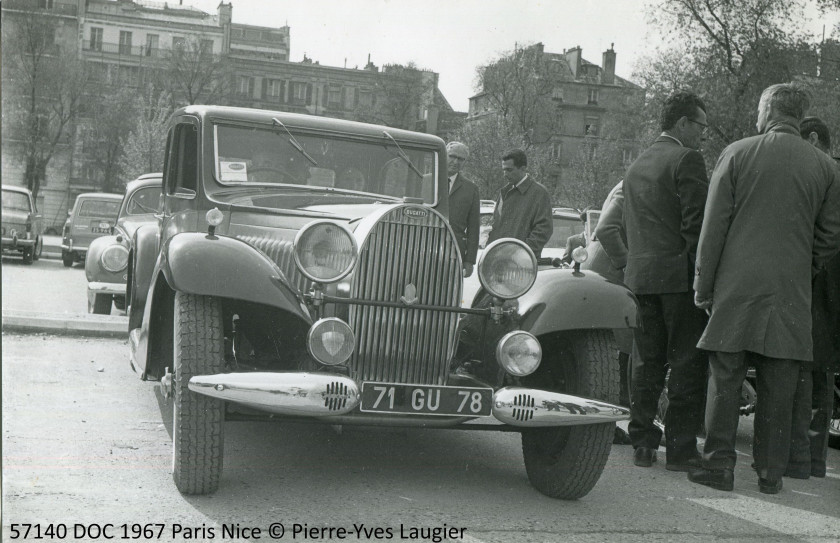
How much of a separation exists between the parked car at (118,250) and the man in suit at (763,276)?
5.67m

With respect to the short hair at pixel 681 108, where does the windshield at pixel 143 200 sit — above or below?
below

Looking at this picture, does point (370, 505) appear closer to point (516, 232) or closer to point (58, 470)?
point (58, 470)

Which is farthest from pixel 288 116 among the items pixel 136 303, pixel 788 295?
pixel 788 295

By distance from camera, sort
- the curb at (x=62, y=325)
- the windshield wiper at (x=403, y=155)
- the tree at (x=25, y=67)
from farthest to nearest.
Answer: the curb at (x=62, y=325)
the windshield wiper at (x=403, y=155)
the tree at (x=25, y=67)

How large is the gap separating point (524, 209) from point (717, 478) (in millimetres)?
2942

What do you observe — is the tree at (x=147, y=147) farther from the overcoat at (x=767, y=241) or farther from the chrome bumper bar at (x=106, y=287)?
the overcoat at (x=767, y=241)

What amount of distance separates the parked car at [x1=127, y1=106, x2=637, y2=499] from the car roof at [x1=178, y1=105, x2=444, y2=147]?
66 cm

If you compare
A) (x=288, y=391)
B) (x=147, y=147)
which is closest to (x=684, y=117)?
(x=288, y=391)

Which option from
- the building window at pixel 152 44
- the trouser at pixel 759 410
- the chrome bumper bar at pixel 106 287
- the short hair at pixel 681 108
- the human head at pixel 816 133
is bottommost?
the chrome bumper bar at pixel 106 287

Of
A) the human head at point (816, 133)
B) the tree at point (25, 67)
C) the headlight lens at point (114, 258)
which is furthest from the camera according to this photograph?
the headlight lens at point (114, 258)

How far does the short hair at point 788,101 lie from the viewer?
475 cm

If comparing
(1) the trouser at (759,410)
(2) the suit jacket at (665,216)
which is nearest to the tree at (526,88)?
(2) the suit jacket at (665,216)

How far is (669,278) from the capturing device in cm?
510

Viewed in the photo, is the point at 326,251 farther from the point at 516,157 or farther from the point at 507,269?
the point at 516,157
